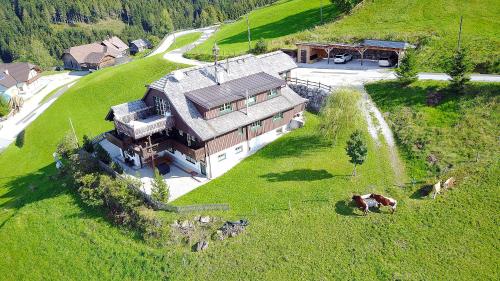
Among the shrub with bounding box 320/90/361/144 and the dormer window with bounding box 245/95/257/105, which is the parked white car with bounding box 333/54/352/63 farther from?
the dormer window with bounding box 245/95/257/105

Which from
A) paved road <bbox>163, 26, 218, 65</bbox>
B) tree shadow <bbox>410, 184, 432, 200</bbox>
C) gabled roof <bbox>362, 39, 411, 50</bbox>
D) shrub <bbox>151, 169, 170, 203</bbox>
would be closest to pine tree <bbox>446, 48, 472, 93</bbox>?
gabled roof <bbox>362, 39, 411, 50</bbox>

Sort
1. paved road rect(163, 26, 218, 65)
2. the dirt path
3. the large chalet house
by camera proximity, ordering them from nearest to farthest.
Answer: the dirt path
the large chalet house
paved road rect(163, 26, 218, 65)

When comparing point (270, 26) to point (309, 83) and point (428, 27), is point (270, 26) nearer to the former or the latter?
point (428, 27)

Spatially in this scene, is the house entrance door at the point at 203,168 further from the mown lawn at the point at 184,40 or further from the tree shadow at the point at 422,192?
the mown lawn at the point at 184,40

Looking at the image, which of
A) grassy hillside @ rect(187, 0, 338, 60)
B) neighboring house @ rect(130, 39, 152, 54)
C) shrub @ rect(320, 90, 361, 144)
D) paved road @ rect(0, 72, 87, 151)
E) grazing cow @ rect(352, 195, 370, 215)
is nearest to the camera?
grazing cow @ rect(352, 195, 370, 215)

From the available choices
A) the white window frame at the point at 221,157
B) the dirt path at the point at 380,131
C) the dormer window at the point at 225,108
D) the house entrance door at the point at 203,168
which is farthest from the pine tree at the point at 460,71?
the house entrance door at the point at 203,168

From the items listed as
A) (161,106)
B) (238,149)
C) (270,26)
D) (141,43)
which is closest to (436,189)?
(238,149)

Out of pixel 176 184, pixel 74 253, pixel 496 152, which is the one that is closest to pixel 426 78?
pixel 496 152
